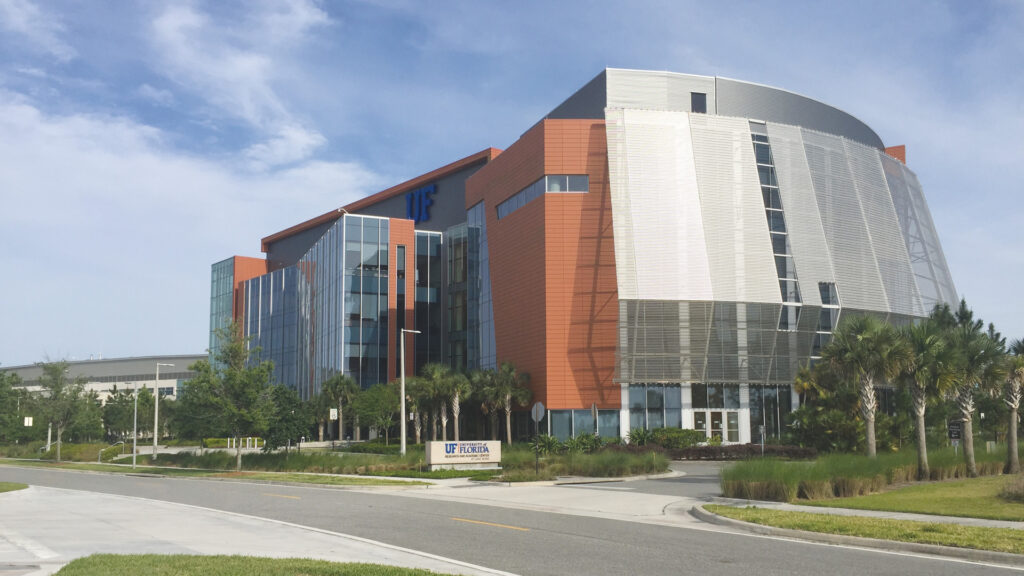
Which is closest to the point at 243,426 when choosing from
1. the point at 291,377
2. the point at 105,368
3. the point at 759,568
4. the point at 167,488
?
the point at 167,488

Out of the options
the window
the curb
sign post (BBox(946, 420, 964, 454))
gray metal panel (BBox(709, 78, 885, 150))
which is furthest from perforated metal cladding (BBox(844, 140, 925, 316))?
the curb

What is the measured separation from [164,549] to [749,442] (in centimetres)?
4513

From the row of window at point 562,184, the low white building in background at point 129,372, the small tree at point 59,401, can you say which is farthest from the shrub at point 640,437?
the low white building in background at point 129,372

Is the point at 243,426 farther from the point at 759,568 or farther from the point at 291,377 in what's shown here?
the point at 291,377

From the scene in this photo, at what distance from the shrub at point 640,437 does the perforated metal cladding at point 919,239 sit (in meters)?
24.2

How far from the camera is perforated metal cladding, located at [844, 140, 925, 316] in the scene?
58.0m

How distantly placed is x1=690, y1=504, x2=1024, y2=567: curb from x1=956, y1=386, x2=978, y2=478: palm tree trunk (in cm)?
1559

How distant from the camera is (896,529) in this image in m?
15.6

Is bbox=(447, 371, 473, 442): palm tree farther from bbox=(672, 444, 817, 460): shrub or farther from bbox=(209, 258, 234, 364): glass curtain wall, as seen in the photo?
bbox=(209, 258, 234, 364): glass curtain wall

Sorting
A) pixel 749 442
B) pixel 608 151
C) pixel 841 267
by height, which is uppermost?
pixel 608 151

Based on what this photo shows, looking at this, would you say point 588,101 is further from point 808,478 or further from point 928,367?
point 808,478

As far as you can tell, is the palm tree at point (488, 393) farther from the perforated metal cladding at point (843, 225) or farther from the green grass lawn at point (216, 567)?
the green grass lawn at point (216, 567)

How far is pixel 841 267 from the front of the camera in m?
55.7

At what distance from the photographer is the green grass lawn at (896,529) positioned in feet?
45.3
